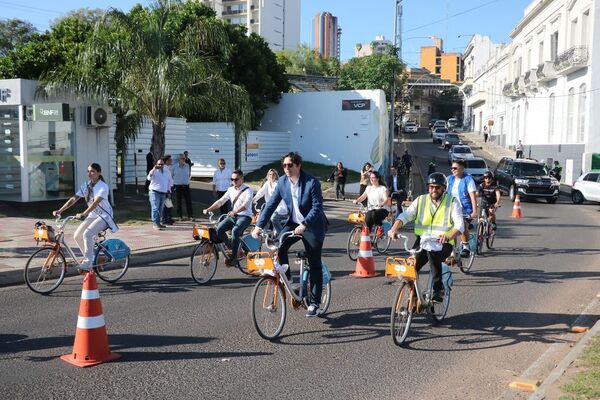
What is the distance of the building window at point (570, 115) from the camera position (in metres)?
39.2

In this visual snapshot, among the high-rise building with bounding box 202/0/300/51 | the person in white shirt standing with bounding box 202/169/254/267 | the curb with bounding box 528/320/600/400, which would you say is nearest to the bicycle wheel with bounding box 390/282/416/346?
the curb with bounding box 528/320/600/400

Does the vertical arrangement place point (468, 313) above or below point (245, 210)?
below

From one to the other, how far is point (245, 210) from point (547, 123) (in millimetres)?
39383

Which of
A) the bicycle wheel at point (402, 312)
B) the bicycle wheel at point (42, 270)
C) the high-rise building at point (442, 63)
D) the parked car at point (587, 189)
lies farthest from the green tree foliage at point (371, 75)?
the high-rise building at point (442, 63)

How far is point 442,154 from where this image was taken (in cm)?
5566

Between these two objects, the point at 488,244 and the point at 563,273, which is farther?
the point at 488,244

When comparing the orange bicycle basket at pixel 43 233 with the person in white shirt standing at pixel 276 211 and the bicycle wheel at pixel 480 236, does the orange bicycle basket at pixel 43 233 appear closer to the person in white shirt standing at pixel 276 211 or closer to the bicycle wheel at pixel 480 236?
the person in white shirt standing at pixel 276 211

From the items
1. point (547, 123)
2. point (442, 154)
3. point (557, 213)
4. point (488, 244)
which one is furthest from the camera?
point (442, 154)

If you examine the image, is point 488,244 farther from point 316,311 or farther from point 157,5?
point 157,5

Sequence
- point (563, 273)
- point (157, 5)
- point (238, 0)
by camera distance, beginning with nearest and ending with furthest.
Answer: point (563, 273) → point (157, 5) → point (238, 0)

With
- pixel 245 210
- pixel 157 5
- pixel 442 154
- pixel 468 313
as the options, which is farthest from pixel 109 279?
pixel 442 154

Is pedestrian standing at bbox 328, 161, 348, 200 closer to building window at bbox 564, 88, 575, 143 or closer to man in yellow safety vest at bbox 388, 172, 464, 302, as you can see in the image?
man in yellow safety vest at bbox 388, 172, 464, 302

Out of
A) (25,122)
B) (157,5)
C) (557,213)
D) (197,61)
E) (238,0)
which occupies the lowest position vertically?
(557,213)

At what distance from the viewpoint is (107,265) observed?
31.6ft
